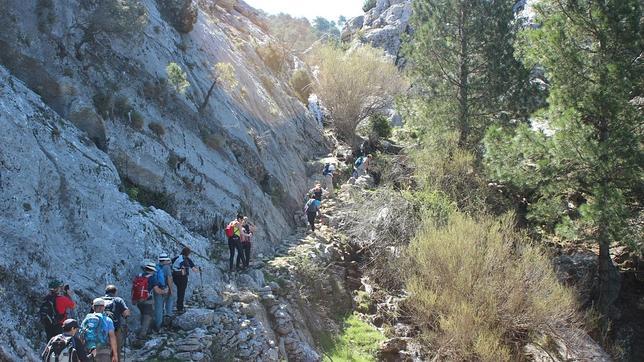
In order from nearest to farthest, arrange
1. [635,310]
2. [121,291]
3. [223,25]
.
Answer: [121,291] → [635,310] → [223,25]

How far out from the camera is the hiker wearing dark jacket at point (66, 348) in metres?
7.56

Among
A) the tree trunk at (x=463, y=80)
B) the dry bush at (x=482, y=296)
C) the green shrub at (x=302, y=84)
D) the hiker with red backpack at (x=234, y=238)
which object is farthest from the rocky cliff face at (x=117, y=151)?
the green shrub at (x=302, y=84)

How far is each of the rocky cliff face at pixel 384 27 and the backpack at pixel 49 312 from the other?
4001 centimetres

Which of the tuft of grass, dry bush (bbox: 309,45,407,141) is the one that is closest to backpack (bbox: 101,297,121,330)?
the tuft of grass

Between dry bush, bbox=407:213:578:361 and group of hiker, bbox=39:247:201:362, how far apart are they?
664cm

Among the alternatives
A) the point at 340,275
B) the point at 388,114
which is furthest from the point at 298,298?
the point at 388,114

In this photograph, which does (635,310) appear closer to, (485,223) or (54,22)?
(485,223)

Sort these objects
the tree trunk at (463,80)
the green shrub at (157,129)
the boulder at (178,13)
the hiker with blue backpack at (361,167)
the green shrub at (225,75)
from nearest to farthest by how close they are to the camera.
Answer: the green shrub at (157,129)
the green shrub at (225,75)
the boulder at (178,13)
the tree trunk at (463,80)
the hiker with blue backpack at (361,167)

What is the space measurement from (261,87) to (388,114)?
41.3 feet

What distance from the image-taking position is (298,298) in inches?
604

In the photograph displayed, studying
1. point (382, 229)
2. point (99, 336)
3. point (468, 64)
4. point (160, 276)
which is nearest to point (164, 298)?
point (160, 276)

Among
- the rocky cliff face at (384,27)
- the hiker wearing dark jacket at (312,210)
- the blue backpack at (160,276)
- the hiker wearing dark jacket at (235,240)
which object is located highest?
the rocky cliff face at (384,27)

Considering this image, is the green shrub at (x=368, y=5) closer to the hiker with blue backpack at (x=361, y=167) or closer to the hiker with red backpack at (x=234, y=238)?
the hiker with blue backpack at (x=361, y=167)

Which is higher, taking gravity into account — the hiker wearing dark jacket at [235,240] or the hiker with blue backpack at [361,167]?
the hiker with blue backpack at [361,167]
